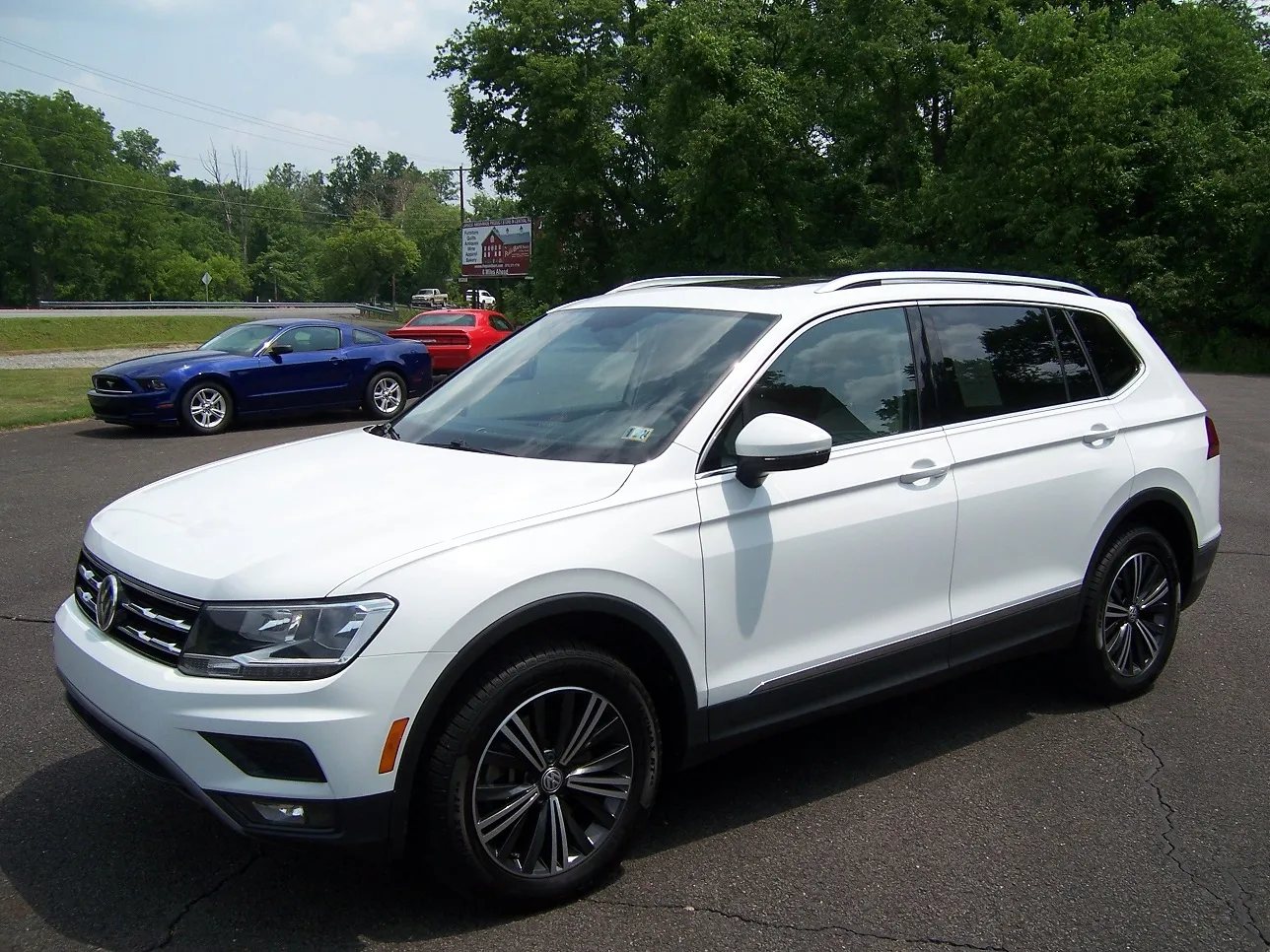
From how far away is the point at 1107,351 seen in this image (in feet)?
16.5

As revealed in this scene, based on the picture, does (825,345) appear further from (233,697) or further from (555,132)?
(555,132)

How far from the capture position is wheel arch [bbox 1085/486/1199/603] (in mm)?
4707

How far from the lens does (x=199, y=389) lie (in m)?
14.3

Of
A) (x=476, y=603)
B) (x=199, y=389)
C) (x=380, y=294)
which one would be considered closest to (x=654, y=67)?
(x=199, y=389)

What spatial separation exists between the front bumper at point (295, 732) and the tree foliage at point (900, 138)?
101 feet

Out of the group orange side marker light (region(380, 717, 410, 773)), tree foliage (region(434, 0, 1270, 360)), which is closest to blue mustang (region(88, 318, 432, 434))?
orange side marker light (region(380, 717, 410, 773))

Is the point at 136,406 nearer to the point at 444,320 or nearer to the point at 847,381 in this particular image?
the point at 444,320

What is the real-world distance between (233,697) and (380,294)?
352 feet

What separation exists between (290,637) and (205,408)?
12539 millimetres

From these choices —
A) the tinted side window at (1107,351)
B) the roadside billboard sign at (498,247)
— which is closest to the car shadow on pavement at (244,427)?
the tinted side window at (1107,351)

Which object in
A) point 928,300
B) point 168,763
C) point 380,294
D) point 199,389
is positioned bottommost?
point 380,294

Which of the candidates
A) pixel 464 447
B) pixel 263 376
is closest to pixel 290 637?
pixel 464 447

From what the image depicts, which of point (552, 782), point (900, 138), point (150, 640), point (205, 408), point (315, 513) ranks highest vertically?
point (900, 138)

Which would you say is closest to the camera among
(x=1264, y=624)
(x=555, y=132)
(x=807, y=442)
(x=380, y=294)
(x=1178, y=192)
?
(x=807, y=442)
